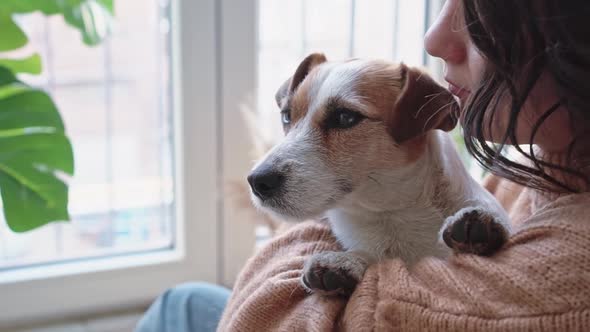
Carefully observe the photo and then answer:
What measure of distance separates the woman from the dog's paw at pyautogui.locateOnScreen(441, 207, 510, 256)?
2cm

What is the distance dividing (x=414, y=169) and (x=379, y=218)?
0.09 m

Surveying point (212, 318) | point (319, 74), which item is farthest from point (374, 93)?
point (212, 318)

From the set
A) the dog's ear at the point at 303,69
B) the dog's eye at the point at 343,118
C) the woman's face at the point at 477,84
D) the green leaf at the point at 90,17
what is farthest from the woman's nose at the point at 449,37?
the green leaf at the point at 90,17

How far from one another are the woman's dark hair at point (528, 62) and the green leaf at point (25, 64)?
2.48 ft

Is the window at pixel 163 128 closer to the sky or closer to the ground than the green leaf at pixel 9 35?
closer to the ground

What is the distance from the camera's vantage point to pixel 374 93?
997 mm

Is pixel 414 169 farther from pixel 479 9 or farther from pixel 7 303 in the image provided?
pixel 7 303

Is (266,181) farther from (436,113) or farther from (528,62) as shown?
(528,62)

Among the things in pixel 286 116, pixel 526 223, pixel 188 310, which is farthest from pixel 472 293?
pixel 188 310

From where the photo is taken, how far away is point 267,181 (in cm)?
96

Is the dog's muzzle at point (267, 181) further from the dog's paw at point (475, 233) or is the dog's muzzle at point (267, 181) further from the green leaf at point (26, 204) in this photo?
the green leaf at point (26, 204)

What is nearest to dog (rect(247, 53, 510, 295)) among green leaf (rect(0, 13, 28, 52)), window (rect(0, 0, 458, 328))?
green leaf (rect(0, 13, 28, 52))

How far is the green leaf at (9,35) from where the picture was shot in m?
1.15

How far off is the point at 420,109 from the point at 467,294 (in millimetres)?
286
